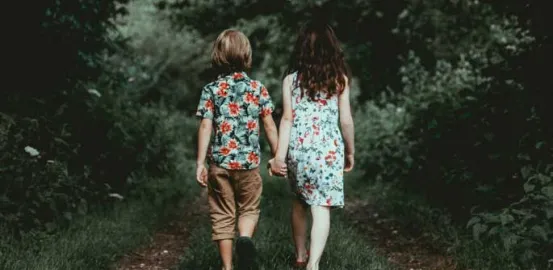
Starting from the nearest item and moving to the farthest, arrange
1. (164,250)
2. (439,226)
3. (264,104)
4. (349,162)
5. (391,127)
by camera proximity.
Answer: (264,104), (349,162), (164,250), (439,226), (391,127)

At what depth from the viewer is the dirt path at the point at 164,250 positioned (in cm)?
595

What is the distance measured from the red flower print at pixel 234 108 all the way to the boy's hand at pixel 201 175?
436mm

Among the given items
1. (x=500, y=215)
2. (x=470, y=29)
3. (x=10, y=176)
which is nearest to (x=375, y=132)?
(x=470, y=29)

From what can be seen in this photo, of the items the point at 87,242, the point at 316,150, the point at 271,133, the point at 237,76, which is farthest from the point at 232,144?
the point at 87,242

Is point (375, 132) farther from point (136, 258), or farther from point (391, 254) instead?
point (136, 258)

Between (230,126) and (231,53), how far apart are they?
1.69 ft

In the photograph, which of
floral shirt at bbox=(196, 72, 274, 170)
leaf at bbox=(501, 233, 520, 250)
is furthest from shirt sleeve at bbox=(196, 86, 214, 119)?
leaf at bbox=(501, 233, 520, 250)

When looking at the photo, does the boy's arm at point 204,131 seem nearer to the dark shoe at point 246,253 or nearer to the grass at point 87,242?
the dark shoe at point 246,253

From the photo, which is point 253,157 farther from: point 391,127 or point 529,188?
point 391,127

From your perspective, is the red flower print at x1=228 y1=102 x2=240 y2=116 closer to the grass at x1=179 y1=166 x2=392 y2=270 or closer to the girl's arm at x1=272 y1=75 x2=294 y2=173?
the girl's arm at x1=272 y1=75 x2=294 y2=173

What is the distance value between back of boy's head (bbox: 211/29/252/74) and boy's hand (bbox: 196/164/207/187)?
0.72m

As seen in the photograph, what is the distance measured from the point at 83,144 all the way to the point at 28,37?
145 centimetres

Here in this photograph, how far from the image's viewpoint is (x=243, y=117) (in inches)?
192

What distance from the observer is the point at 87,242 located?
18.7 ft
